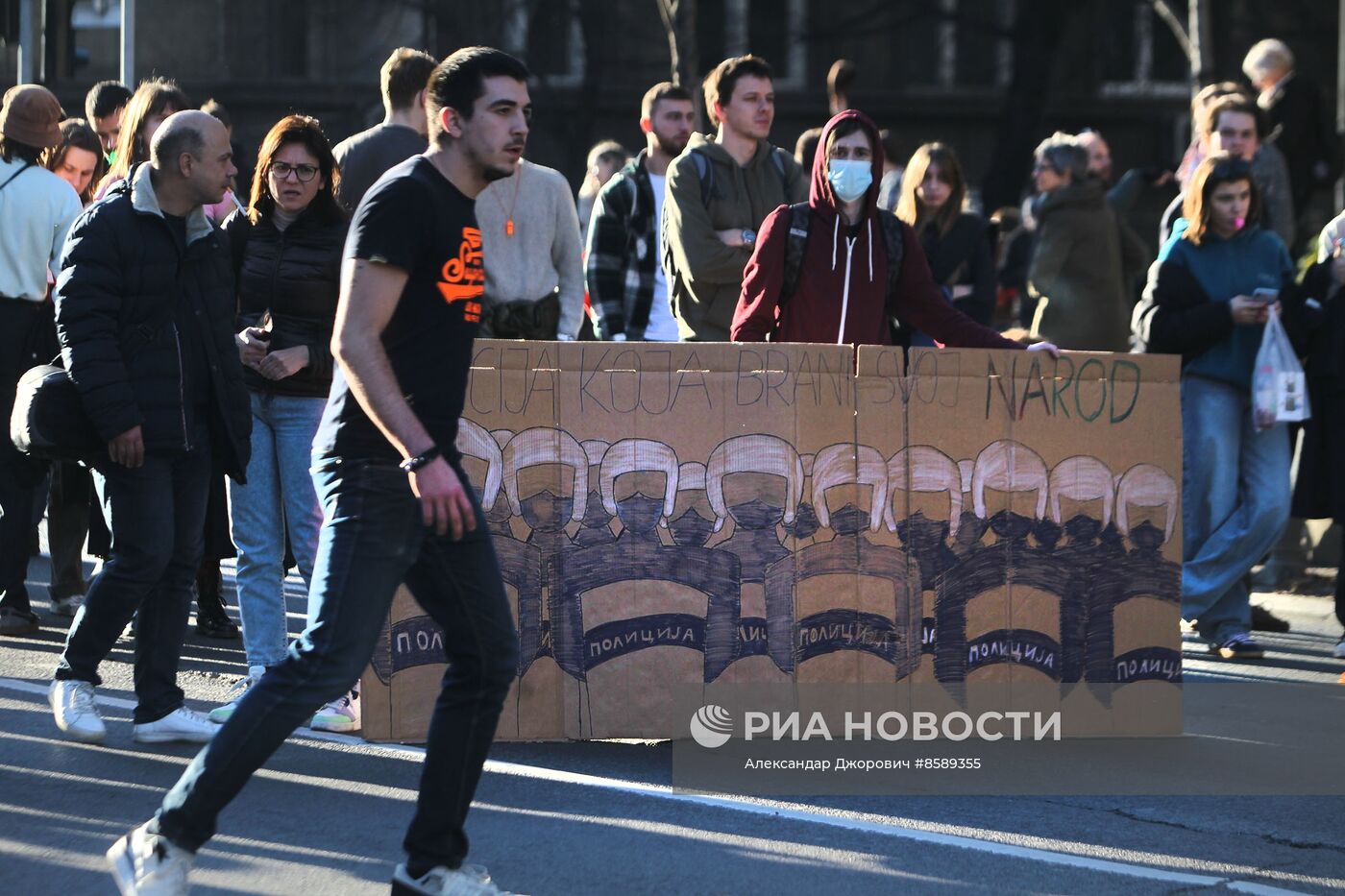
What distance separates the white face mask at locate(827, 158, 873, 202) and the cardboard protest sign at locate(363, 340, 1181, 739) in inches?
29.9

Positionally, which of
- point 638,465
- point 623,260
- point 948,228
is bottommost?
point 638,465

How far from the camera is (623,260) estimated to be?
903 centimetres

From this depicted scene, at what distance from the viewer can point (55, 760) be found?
20.1ft

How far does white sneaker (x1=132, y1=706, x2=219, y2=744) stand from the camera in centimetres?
636

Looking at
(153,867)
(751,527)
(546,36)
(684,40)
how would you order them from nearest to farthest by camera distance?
(153,867), (751,527), (684,40), (546,36)

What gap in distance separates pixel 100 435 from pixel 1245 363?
4.97 metres

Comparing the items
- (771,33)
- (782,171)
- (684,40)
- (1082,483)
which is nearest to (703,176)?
(782,171)

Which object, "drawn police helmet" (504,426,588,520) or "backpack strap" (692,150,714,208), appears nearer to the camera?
"drawn police helmet" (504,426,588,520)

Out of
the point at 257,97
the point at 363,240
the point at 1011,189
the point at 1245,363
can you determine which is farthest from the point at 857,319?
the point at 257,97

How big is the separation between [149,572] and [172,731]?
1.78ft

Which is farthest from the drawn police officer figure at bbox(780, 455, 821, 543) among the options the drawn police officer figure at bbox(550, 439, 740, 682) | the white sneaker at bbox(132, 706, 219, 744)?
the white sneaker at bbox(132, 706, 219, 744)

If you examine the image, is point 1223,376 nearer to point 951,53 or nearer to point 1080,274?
point 1080,274

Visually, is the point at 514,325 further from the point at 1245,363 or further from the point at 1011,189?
the point at 1011,189

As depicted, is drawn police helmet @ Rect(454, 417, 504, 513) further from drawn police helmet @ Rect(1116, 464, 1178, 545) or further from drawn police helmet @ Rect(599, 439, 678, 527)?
drawn police helmet @ Rect(1116, 464, 1178, 545)
